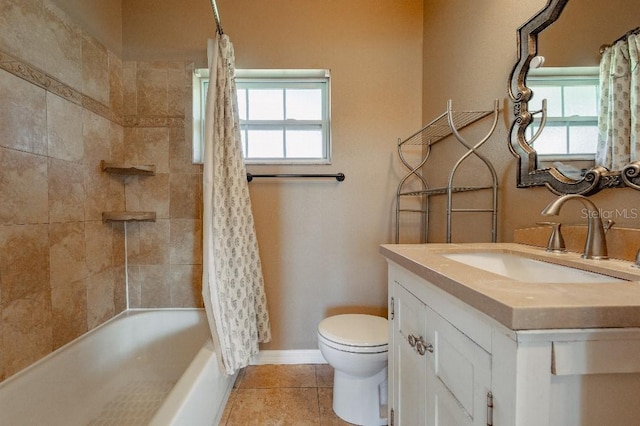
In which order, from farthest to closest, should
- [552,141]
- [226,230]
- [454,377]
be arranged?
[226,230] < [552,141] < [454,377]

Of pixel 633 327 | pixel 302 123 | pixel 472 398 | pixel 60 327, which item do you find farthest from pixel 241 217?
pixel 633 327

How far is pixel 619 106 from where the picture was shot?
27.5 inches

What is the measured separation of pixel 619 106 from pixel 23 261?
211 cm

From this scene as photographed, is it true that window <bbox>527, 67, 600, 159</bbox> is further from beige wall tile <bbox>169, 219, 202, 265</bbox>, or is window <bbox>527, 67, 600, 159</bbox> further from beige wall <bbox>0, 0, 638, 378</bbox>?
beige wall tile <bbox>169, 219, 202, 265</bbox>

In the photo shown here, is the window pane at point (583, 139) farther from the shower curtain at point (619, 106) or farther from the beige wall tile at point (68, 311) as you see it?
the beige wall tile at point (68, 311)

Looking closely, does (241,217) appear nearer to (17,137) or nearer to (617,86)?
(17,137)

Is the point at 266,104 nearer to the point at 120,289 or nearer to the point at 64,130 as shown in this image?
the point at 64,130

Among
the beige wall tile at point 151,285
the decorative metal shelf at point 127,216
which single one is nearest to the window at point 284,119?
the decorative metal shelf at point 127,216

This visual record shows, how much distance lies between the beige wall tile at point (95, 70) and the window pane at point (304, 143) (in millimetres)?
1109

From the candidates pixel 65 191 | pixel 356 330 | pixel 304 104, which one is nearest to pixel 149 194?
pixel 65 191

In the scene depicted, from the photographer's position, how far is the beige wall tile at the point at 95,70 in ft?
4.63

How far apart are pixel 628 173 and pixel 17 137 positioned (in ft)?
6.73

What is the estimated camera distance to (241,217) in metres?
1.38

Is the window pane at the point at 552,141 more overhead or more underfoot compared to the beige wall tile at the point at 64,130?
more underfoot
